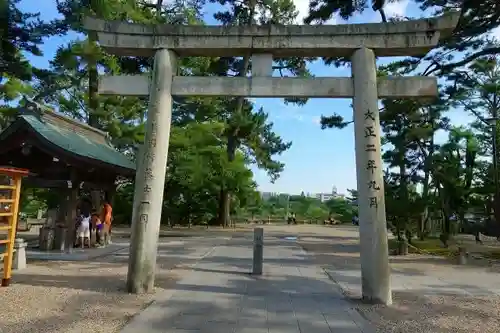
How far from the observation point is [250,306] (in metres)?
6.74

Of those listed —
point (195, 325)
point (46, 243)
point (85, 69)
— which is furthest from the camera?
point (85, 69)

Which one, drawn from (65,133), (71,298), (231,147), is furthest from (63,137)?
(231,147)

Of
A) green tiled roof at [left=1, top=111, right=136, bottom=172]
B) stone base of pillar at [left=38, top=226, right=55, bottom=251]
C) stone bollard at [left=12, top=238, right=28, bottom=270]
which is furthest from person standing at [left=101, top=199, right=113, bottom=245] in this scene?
stone bollard at [left=12, top=238, right=28, bottom=270]

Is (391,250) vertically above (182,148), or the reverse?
(182,148)

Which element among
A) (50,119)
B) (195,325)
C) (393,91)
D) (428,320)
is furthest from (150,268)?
(50,119)

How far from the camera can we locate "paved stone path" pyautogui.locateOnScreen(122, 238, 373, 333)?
557 cm

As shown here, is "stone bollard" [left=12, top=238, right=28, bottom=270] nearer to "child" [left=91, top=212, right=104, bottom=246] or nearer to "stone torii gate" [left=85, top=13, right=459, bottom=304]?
"stone torii gate" [left=85, top=13, right=459, bottom=304]

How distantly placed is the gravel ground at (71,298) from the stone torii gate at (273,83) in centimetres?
74

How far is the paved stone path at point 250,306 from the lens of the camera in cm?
557

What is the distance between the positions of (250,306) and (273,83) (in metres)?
4.08

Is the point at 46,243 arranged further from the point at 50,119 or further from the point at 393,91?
the point at 393,91

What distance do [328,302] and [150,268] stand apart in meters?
3.33

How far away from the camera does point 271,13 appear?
2780cm

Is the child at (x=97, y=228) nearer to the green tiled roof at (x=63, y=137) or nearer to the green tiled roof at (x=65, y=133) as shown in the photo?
the green tiled roof at (x=65, y=133)
